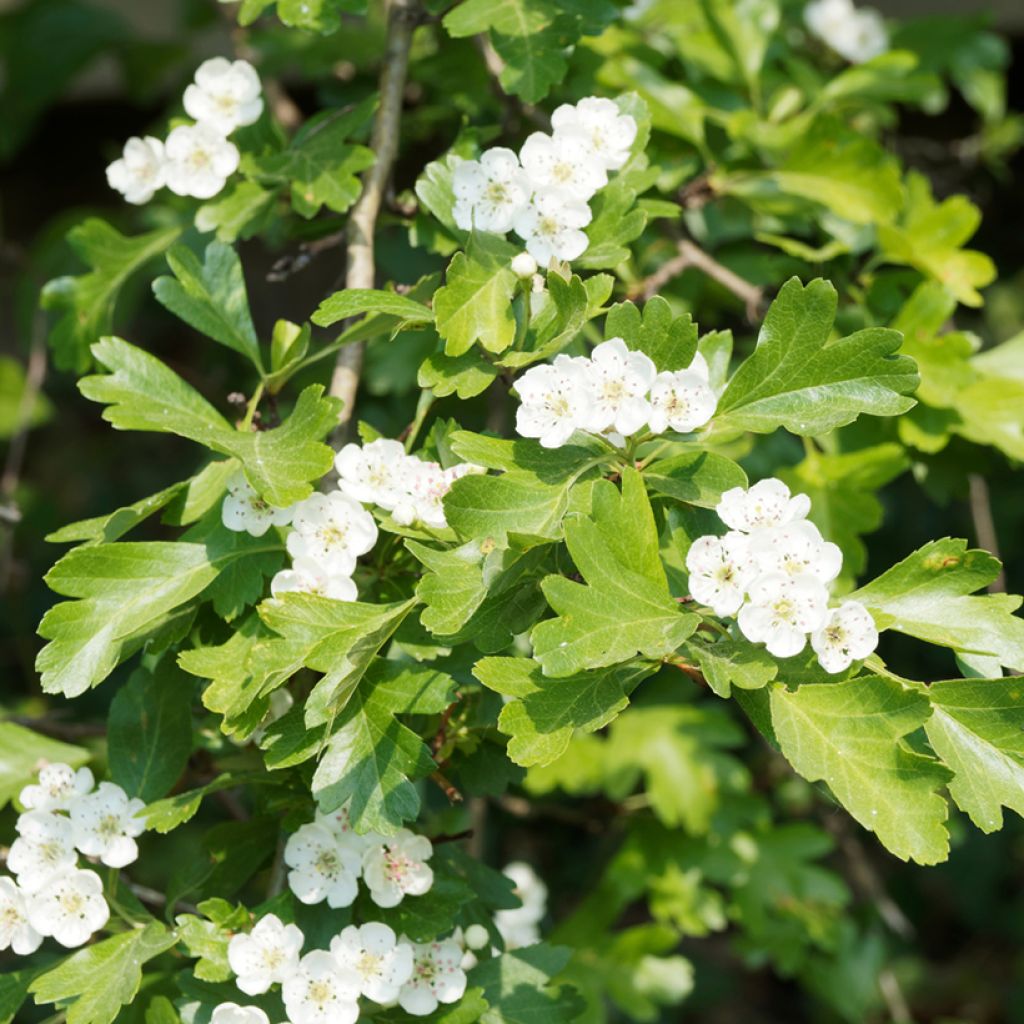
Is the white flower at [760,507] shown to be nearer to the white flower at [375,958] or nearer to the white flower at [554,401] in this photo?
the white flower at [554,401]

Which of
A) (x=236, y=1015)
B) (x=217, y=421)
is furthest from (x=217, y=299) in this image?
(x=236, y=1015)

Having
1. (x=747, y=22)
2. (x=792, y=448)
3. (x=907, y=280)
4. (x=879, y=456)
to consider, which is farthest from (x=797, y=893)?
(x=747, y=22)

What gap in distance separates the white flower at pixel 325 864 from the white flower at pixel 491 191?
59cm

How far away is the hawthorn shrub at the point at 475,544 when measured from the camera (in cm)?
99

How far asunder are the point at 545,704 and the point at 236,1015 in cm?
38

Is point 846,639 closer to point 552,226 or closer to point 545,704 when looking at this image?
point 545,704

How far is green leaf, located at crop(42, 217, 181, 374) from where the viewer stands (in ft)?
4.97

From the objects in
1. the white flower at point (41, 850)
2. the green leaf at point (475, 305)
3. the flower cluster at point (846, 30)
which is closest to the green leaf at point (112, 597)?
the white flower at point (41, 850)

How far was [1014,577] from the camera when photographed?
2594 millimetres

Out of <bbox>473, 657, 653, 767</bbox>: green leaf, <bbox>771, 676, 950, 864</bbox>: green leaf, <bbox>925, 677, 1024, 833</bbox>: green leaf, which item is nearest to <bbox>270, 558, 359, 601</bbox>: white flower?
<bbox>473, 657, 653, 767</bbox>: green leaf

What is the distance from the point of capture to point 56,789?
121 cm

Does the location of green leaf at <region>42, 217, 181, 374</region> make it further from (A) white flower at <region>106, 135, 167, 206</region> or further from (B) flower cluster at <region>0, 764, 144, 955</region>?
(B) flower cluster at <region>0, 764, 144, 955</region>

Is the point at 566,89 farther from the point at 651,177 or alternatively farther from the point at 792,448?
the point at 792,448

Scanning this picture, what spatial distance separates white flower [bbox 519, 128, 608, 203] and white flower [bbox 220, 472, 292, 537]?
400 millimetres
